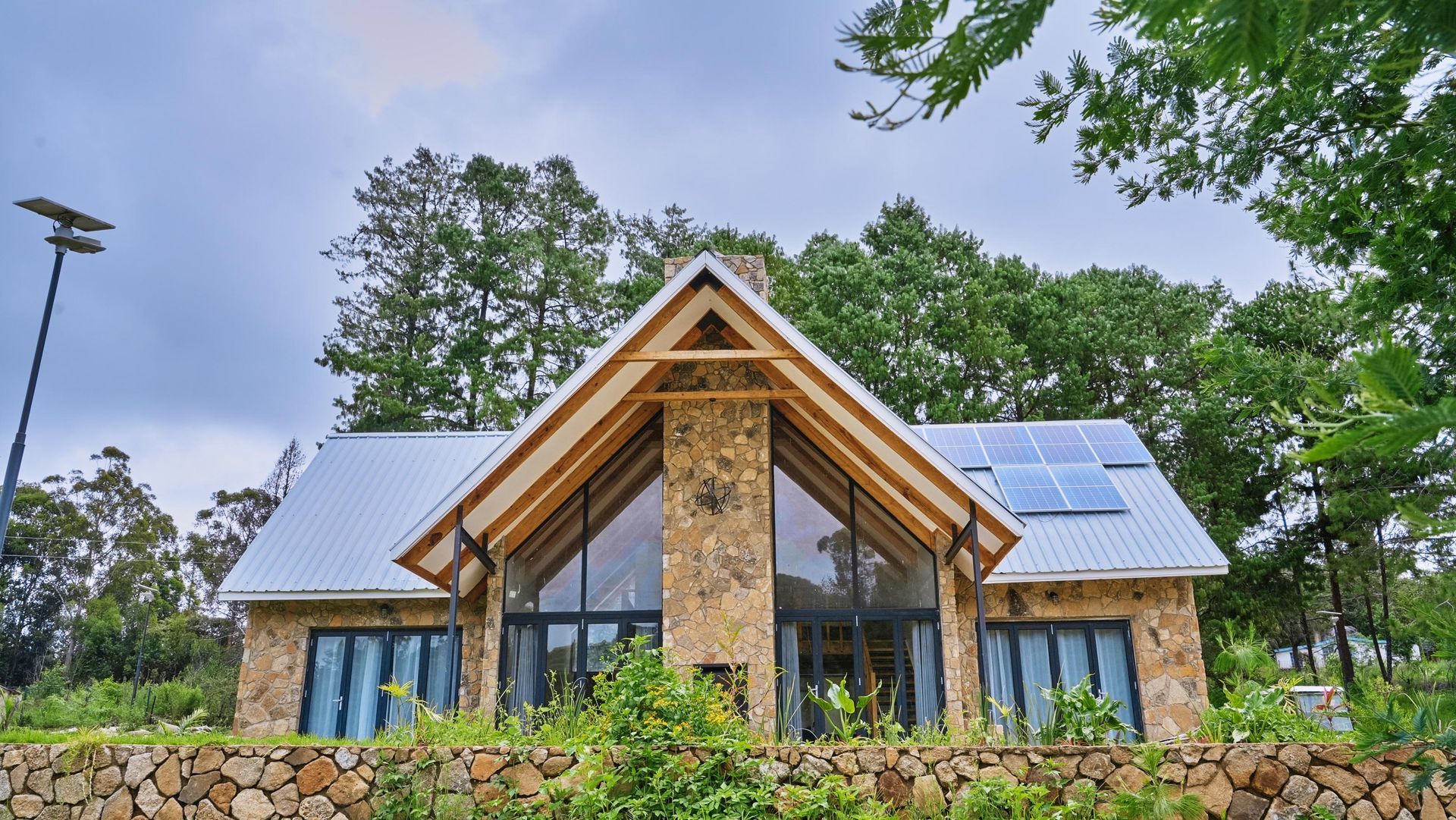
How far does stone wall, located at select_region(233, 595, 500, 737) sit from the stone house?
0.03 meters

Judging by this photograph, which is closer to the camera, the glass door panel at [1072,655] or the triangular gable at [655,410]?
the triangular gable at [655,410]

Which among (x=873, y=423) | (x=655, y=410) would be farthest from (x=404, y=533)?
(x=873, y=423)

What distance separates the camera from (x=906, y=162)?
2433 cm

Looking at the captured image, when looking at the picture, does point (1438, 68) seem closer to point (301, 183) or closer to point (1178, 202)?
point (1178, 202)

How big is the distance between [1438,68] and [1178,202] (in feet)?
5.81

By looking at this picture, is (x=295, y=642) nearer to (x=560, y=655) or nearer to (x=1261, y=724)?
(x=560, y=655)

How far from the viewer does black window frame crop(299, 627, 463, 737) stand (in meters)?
11.3

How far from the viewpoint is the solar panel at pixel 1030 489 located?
41.9ft

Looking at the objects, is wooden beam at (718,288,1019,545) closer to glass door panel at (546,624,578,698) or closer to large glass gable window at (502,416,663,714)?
large glass gable window at (502,416,663,714)

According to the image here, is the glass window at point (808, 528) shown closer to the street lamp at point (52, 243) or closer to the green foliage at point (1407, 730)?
the green foliage at point (1407, 730)

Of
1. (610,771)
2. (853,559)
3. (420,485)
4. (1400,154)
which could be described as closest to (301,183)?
(420,485)

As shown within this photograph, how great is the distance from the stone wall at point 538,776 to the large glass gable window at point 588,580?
287cm

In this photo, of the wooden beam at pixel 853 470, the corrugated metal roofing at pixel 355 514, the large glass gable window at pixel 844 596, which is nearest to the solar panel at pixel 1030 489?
the wooden beam at pixel 853 470

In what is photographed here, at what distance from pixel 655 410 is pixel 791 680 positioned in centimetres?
328
